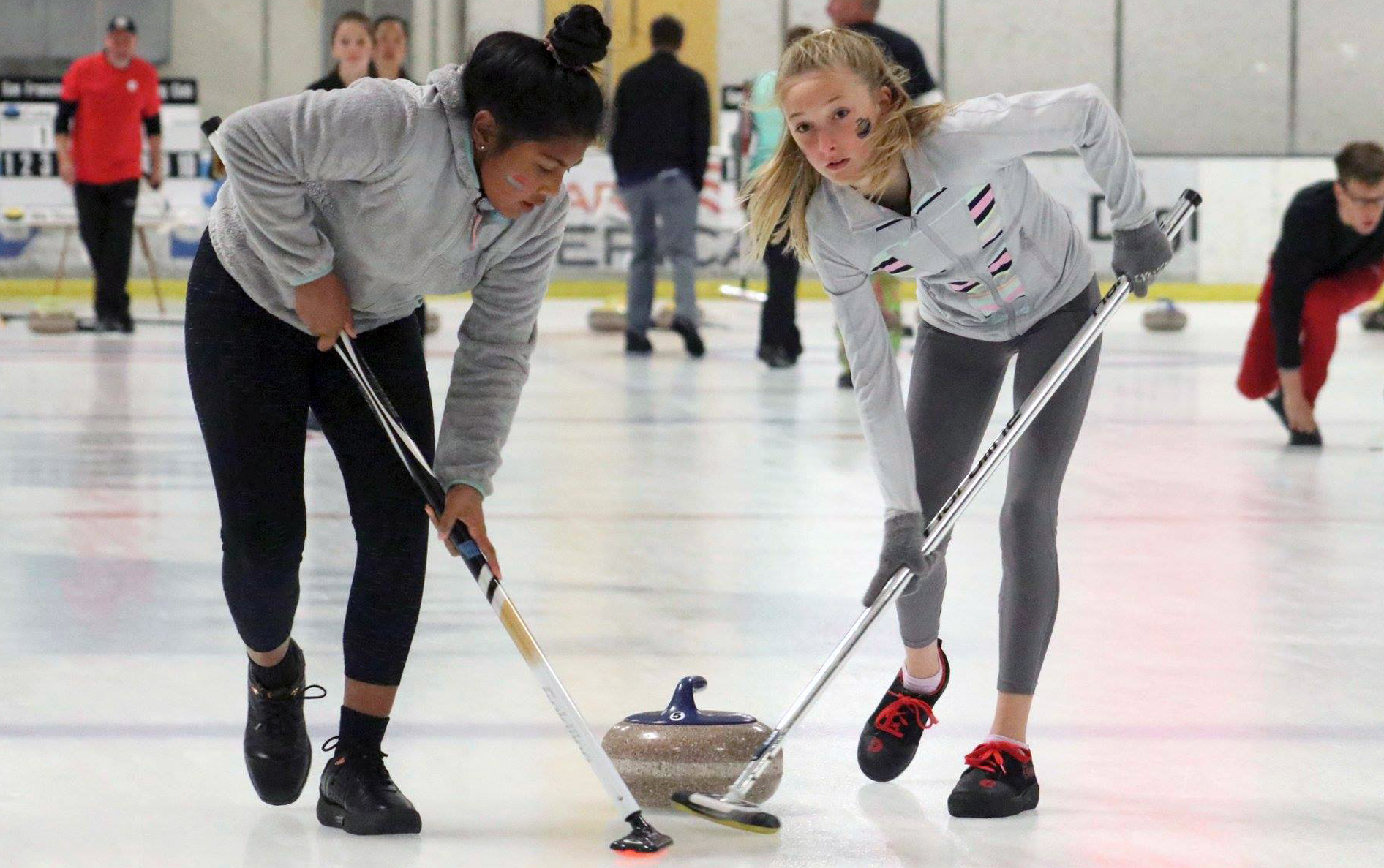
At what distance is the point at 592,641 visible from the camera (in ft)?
10.1

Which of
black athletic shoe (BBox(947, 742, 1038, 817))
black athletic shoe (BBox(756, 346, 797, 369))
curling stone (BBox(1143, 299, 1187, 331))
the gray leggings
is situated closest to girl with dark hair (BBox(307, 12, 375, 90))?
black athletic shoe (BBox(756, 346, 797, 369))

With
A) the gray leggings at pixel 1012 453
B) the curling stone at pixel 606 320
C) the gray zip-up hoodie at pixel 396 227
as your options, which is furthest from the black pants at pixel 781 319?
the gray zip-up hoodie at pixel 396 227

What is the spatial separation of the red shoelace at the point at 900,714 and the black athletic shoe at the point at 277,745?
28.7 inches

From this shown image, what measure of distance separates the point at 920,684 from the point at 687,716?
391mm

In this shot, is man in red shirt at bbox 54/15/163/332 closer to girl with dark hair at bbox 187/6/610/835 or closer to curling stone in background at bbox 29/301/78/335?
curling stone in background at bbox 29/301/78/335

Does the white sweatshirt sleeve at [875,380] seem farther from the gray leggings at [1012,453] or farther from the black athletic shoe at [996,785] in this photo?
the black athletic shoe at [996,785]

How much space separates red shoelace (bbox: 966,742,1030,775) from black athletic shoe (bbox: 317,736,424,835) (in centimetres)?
67

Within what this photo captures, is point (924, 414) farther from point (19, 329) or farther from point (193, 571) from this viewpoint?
point (19, 329)

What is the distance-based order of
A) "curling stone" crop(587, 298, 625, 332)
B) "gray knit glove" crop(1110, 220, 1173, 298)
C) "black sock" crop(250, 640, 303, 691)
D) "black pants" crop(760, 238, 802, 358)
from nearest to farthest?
"black sock" crop(250, 640, 303, 691) → "gray knit glove" crop(1110, 220, 1173, 298) → "black pants" crop(760, 238, 802, 358) → "curling stone" crop(587, 298, 625, 332)

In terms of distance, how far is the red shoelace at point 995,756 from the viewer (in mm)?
2266

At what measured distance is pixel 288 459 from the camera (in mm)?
2150

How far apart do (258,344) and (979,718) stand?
117cm

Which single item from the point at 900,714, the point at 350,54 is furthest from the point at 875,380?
the point at 350,54

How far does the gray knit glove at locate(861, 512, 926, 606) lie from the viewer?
7.58 feet
